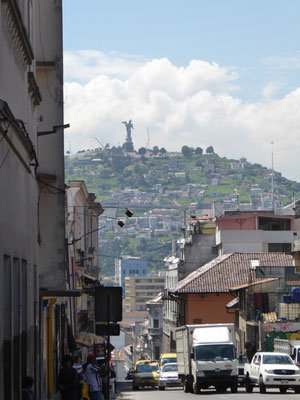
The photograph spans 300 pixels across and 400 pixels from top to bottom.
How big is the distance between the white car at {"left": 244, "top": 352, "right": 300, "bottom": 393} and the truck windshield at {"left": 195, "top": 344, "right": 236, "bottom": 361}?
3.51 ft

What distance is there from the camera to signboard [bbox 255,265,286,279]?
63.8m

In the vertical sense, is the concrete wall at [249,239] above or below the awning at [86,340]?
above

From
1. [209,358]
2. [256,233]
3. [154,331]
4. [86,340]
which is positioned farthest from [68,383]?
[154,331]

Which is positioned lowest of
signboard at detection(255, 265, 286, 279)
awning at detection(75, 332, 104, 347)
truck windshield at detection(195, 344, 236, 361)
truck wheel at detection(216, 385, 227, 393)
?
truck wheel at detection(216, 385, 227, 393)

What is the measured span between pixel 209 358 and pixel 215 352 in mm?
323

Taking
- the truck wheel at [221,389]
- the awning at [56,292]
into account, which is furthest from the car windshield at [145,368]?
the awning at [56,292]

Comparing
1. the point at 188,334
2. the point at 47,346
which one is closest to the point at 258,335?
the point at 188,334

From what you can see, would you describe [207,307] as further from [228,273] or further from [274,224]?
[274,224]

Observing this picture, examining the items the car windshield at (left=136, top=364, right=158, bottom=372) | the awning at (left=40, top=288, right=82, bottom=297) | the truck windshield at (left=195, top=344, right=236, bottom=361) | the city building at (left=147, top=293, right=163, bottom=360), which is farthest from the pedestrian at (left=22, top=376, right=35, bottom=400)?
the city building at (left=147, top=293, right=163, bottom=360)

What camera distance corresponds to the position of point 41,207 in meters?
26.4

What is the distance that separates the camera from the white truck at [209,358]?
122ft

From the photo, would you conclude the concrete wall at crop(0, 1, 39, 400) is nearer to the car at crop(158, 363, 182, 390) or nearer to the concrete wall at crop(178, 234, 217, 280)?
the car at crop(158, 363, 182, 390)

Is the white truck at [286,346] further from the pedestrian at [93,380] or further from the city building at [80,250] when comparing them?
the pedestrian at [93,380]

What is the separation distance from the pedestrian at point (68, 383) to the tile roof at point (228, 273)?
172 ft
